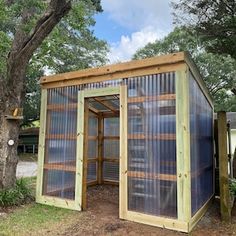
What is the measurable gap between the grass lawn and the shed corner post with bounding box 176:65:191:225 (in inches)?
81.5

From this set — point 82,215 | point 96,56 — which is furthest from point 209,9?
point 96,56

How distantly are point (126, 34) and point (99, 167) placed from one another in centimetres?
1259

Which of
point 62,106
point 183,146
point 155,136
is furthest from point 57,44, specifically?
point 183,146

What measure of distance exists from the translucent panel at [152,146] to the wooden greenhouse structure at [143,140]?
0.05 feet

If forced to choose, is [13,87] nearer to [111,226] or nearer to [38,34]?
[38,34]

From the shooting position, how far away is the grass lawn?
4.12 m

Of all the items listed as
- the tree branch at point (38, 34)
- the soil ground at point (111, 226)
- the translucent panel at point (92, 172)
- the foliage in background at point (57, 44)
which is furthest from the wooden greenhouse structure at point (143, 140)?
the translucent panel at point (92, 172)

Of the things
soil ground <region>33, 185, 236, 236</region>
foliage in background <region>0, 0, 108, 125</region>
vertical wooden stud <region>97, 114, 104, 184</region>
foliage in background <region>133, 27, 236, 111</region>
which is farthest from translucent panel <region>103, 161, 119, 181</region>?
foliage in background <region>133, 27, 236, 111</region>

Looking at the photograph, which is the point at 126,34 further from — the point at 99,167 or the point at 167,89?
the point at 167,89

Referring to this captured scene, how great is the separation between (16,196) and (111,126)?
11.1ft

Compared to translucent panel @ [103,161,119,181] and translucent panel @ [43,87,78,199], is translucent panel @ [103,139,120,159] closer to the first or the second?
translucent panel @ [103,161,119,181]

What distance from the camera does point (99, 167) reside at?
8086mm

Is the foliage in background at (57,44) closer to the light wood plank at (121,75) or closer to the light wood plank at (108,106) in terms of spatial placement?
the light wood plank at (121,75)

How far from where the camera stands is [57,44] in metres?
8.14
